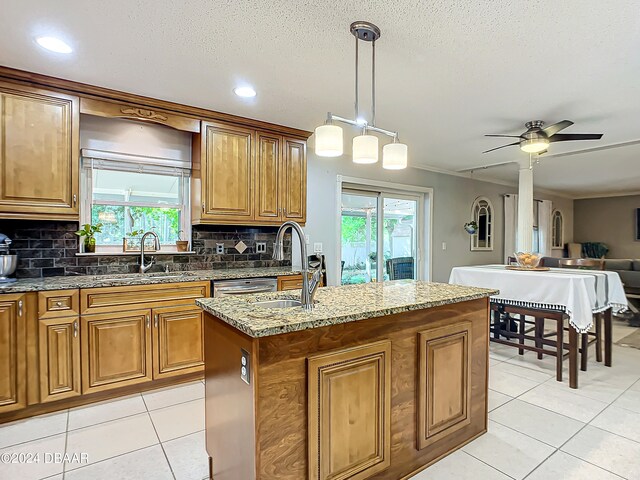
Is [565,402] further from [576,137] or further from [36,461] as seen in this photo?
[36,461]

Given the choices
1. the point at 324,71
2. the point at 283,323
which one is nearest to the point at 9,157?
the point at 324,71

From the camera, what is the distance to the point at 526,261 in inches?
140

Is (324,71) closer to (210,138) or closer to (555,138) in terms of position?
(210,138)

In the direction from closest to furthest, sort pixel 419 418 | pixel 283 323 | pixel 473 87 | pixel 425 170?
pixel 283 323 → pixel 419 418 → pixel 473 87 → pixel 425 170

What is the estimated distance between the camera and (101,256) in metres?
3.04

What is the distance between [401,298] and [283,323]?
78 centimetres

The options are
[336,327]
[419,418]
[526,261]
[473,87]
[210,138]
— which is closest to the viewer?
[336,327]

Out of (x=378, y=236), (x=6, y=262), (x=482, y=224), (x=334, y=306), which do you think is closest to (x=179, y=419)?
(x=334, y=306)

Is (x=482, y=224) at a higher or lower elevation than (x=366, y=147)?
lower

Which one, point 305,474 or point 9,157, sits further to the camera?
point 9,157

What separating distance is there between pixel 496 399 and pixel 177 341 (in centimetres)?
254

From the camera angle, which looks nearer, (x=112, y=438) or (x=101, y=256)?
(x=112, y=438)

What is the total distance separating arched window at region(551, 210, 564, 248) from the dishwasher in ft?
27.1

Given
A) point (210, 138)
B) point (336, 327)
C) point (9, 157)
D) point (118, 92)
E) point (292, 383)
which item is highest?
point (118, 92)
